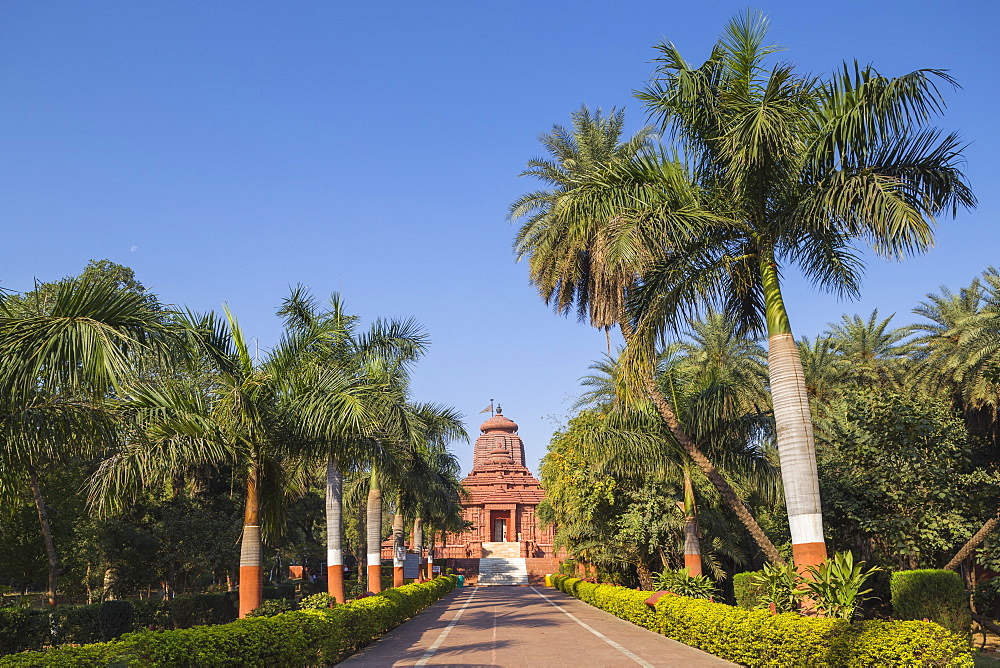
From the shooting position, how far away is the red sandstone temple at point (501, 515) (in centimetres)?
7050

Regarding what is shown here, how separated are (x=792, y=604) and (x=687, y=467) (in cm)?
976

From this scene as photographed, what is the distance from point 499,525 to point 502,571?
14441 mm

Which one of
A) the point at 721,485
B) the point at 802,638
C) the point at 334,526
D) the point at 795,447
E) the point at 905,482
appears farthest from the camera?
the point at 905,482

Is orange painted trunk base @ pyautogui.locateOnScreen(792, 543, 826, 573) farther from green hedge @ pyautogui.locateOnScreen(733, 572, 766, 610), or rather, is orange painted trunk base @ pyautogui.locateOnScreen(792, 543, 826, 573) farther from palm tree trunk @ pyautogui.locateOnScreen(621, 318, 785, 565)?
green hedge @ pyautogui.locateOnScreen(733, 572, 766, 610)

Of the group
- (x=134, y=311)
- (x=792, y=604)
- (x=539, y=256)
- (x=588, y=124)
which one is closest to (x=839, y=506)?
(x=792, y=604)

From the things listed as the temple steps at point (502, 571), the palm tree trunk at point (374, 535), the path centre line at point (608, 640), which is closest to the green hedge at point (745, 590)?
the path centre line at point (608, 640)

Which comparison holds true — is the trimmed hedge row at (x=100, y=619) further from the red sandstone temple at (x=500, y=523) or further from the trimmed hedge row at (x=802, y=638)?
the red sandstone temple at (x=500, y=523)

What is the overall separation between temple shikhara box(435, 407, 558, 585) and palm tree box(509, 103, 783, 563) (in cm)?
4398

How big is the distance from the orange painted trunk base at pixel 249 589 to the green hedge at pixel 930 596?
1296cm

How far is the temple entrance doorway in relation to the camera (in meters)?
76.2

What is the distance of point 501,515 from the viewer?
76.9 meters

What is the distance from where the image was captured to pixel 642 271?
1273cm

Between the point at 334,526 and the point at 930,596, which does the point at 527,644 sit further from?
the point at 930,596

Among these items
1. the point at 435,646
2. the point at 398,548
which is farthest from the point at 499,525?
the point at 435,646
